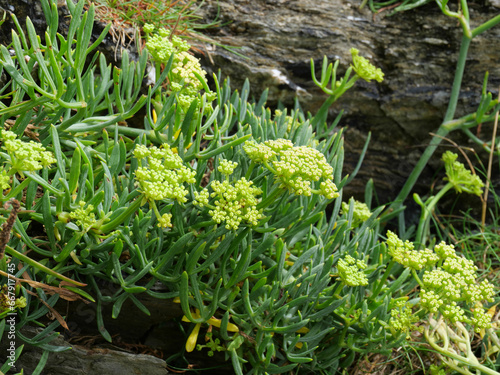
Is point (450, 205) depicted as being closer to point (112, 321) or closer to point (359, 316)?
point (359, 316)

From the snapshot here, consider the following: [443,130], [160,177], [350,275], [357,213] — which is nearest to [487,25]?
[443,130]

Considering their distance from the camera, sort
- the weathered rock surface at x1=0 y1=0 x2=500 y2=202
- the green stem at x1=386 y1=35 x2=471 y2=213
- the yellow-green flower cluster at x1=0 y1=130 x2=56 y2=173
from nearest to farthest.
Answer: the yellow-green flower cluster at x1=0 y1=130 x2=56 y2=173 → the green stem at x1=386 y1=35 x2=471 y2=213 → the weathered rock surface at x1=0 y1=0 x2=500 y2=202

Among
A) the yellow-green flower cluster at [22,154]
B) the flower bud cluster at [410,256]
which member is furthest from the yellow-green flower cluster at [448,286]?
the yellow-green flower cluster at [22,154]

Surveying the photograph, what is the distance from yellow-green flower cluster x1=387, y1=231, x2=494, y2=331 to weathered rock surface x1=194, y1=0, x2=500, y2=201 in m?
1.26

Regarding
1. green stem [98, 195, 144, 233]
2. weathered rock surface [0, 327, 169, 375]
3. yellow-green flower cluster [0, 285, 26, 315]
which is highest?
green stem [98, 195, 144, 233]

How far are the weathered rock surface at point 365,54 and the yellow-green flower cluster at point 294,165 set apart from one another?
1.31 m

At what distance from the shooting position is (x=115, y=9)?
216 cm

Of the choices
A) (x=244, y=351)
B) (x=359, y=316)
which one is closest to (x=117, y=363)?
(x=244, y=351)

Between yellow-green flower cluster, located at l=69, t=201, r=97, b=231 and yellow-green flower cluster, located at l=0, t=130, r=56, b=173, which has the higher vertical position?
yellow-green flower cluster, located at l=0, t=130, r=56, b=173

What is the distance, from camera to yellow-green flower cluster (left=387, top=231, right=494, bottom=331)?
57.9 inches

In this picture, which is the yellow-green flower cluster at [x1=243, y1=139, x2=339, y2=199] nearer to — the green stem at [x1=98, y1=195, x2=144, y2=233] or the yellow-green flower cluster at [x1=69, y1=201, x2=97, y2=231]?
the green stem at [x1=98, y1=195, x2=144, y2=233]

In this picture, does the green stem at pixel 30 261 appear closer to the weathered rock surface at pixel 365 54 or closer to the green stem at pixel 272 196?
the green stem at pixel 272 196

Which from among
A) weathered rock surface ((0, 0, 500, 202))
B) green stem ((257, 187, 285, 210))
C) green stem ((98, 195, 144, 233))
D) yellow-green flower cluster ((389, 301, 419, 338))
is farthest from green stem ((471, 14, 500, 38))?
green stem ((98, 195, 144, 233))

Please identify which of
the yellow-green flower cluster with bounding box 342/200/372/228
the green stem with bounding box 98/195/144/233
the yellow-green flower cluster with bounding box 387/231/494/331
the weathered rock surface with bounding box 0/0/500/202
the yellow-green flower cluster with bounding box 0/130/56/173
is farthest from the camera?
the weathered rock surface with bounding box 0/0/500/202
